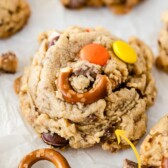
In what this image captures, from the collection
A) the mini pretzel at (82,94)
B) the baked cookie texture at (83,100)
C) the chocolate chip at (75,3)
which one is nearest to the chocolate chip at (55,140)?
the baked cookie texture at (83,100)

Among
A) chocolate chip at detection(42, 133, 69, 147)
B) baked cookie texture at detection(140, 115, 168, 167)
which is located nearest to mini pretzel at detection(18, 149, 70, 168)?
chocolate chip at detection(42, 133, 69, 147)

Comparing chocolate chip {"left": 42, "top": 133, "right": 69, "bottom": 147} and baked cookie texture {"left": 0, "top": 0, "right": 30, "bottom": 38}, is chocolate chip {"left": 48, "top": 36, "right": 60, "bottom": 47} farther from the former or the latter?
chocolate chip {"left": 42, "top": 133, "right": 69, "bottom": 147}

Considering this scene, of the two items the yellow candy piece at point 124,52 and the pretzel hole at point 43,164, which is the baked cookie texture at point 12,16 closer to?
the yellow candy piece at point 124,52

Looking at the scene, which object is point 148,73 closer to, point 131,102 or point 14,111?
point 131,102

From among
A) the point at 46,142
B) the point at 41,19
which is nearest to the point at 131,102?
the point at 46,142

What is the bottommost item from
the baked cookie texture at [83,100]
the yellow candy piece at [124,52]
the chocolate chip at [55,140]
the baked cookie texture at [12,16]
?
the chocolate chip at [55,140]

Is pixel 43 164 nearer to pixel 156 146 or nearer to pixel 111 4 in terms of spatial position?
pixel 156 146
